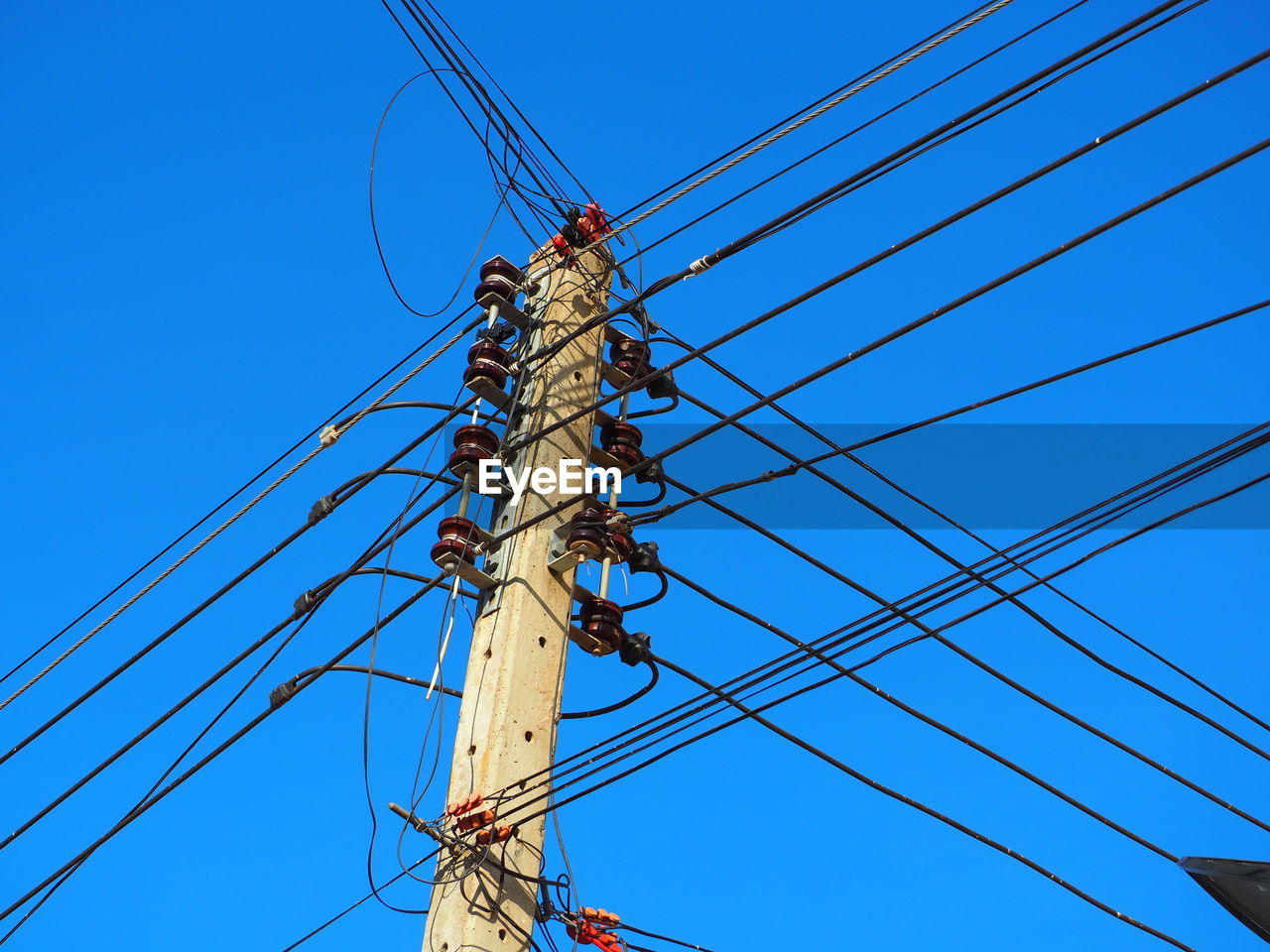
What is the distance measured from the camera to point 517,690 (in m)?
5.44

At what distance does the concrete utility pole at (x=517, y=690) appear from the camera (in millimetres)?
5109

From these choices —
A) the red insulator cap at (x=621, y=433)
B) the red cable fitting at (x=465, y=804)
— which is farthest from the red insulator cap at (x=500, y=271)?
the red cable fitting at (x=465, y=804)

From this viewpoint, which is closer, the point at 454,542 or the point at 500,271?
the point at 454,542

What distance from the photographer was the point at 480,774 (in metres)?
5.26

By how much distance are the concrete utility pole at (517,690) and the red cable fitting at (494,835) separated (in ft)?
0.17

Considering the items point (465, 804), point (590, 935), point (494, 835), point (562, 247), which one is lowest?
point (590, 935)

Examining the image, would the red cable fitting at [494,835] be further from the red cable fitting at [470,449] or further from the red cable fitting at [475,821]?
the red cable fitting at [470,449]

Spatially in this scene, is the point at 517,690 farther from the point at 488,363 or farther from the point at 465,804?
the point at 488,363

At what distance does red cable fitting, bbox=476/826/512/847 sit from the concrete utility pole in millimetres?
50

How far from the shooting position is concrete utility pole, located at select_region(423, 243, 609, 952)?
511cm

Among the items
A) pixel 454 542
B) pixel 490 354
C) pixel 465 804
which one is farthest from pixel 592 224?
pixel 465 804

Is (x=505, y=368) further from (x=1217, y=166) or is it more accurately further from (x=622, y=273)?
(x=1217, y=166)

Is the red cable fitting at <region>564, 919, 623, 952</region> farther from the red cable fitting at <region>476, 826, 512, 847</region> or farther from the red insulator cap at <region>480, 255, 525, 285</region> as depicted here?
the red insulator cap at <region>480, 255, 525, 285</region>

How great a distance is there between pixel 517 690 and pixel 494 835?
0.62 meters
